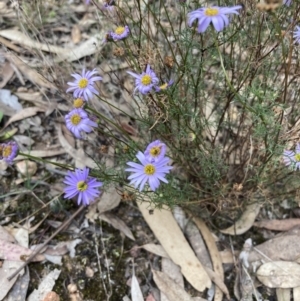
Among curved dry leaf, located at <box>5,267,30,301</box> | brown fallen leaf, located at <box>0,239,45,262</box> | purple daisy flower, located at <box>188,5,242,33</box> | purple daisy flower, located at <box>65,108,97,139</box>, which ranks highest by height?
purple daisy flower, located at <box>188,5,242,33</box>

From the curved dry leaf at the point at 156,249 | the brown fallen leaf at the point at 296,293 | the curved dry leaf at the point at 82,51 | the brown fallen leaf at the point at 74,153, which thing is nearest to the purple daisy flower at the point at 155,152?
the curved dry leaf at the point at 156,249

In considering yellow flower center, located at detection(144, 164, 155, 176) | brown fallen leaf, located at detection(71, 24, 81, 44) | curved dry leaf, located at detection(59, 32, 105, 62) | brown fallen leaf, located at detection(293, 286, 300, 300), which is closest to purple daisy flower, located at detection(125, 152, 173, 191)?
yellow flower center, located at detection(144, 164, 155, 176)

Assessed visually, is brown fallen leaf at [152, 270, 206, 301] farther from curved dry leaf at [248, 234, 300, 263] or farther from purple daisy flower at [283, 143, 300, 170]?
purple daisy flower at [283, 143, 300, 170]

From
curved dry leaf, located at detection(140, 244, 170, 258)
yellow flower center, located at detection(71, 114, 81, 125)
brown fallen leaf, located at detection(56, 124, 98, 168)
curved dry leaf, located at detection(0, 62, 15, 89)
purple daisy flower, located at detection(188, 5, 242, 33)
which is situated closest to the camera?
purple daisy flower, located at detection(188, 5, 242, 33)

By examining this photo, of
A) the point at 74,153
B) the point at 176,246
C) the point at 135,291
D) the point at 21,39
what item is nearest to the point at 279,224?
the point at 176,246

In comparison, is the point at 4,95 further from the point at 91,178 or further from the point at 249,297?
the point at 249,297

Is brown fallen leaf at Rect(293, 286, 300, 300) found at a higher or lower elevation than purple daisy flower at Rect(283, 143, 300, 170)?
lower

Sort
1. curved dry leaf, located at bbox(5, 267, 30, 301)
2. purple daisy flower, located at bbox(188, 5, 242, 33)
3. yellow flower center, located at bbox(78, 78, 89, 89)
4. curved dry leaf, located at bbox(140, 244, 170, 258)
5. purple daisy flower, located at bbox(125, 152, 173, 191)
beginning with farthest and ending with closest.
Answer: curved dry leaf, located at bbox(140, 244, 170, 258), curved dry leaf, located at bbox(5, 267, 30, 301), yellow flower center, located at bbox(78, 78, 89, 89), purple daisy flower, located at bbox(125, 152, 173, 191), purple daisy flower, located at bbox(188, 5, 242, 33)
